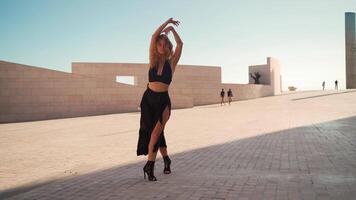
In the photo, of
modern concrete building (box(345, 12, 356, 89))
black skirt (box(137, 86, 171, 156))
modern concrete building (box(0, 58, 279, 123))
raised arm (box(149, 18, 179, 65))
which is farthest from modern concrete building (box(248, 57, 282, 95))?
black skirt (box(137, 86, 171, 156))

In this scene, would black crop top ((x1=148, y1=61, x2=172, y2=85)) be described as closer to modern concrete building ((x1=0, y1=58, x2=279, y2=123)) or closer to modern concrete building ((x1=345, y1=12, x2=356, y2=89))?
modern concrete building ((x1=0, y1=58, x2=279, y2=123))

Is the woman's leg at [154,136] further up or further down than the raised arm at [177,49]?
further down

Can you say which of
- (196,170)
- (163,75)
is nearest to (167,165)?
(196,170)

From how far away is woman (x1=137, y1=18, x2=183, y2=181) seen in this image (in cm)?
513

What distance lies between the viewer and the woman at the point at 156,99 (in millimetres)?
5133

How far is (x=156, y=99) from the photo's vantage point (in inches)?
202

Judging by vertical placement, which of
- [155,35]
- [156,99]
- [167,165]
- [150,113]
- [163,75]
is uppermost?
[155,35]

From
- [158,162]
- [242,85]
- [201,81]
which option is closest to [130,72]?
[201,81]

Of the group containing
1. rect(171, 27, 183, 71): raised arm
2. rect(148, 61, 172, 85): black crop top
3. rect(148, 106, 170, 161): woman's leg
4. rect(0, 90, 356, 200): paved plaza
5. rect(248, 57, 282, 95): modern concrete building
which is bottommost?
rect(0, 90, 356, 200): paved plaza

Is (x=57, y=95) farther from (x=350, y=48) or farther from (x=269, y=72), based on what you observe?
(x=350, y=48)

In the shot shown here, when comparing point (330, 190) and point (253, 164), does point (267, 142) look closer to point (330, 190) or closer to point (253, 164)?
point (253, 164)

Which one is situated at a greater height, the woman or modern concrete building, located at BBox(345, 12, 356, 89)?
modern concrete building, located at BBox(345, 12, 356, 89)

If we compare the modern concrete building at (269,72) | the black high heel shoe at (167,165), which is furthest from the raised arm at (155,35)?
the modern concrete building at (269,72)

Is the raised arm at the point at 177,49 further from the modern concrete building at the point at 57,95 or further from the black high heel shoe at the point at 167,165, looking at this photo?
the modern concrete building at the point at 57,95
